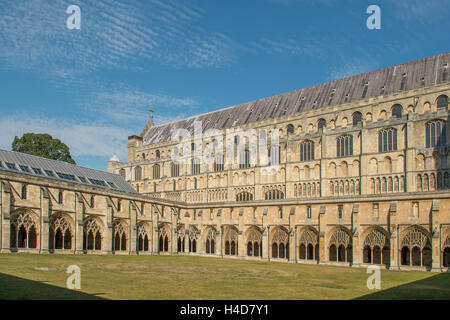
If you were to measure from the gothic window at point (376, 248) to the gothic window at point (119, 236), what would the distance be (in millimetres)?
26569

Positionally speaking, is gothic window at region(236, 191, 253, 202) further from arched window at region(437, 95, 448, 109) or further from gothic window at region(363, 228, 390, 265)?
arched window at region(437, 95, 448, 109)

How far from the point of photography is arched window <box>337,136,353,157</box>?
59.7 meters

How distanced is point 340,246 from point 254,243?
11697mm

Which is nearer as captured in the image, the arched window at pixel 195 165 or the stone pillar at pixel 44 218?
the stone pillar at pixel 44 218

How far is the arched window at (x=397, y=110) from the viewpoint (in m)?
58.4

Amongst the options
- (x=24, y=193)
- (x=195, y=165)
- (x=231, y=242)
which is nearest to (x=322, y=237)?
(x=231, y=242)

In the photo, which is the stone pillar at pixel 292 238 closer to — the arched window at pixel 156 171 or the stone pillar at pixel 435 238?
the stone pillar at pixel 435 238

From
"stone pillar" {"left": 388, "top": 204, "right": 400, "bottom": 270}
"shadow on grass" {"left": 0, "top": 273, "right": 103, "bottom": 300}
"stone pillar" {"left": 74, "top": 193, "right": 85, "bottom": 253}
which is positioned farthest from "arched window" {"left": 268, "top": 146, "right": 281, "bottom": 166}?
"shadow on grass" {"left": 0, "top": 273, "right": 103, "bottom": 300}

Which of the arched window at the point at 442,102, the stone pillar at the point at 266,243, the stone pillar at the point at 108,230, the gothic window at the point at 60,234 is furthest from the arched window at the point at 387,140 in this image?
the gothic window at the point at 60,234

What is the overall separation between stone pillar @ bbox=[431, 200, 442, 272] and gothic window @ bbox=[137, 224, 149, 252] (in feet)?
105
